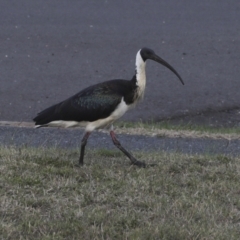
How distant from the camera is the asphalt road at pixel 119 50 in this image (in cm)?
1017

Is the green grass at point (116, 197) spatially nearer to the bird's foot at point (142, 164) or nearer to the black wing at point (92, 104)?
the bird's foot at point (142, 164)

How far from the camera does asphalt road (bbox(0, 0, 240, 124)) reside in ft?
33.4

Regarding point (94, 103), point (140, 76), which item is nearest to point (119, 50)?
point (140, 76)

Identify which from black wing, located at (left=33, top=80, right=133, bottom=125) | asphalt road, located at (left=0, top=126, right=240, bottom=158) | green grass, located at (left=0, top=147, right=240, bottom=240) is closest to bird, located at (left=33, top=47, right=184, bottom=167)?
black wing, located at (left=33, top=80, right=133, bottom=125)

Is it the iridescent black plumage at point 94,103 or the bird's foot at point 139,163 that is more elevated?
the iridescent black plumage at point 94,103

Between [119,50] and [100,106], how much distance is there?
4.91m

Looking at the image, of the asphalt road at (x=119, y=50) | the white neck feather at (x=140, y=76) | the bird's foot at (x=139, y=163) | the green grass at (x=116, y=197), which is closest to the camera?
the green grass at (x=116, y=197)

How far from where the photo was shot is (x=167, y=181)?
6156 mm

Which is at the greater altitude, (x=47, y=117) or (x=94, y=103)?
(x=94, y=103)

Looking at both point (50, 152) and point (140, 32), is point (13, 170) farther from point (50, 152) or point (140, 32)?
point (140, 32)

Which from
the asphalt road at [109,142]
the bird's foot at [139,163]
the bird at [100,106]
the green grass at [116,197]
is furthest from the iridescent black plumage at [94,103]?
the asphalt road at [109,142]

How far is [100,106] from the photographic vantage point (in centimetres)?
671

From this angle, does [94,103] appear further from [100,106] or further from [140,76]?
[140,76]

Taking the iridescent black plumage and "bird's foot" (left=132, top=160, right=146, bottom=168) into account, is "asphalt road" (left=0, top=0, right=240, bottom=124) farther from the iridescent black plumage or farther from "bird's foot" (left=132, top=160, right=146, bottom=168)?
"bird's foot" (left=132, top=160, right=146, bottom=168)
